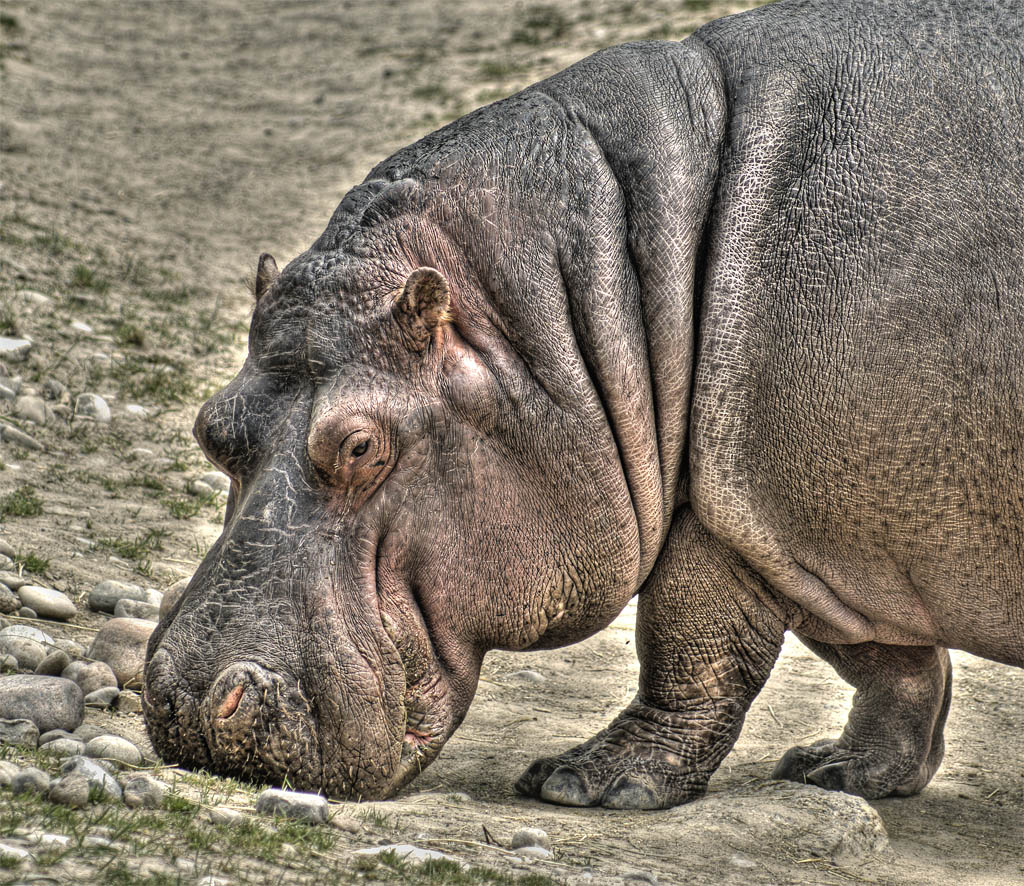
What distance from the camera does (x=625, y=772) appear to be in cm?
396

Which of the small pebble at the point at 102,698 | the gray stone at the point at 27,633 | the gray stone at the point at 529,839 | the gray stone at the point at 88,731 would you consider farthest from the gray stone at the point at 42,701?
the gray stone at the point at 529,839

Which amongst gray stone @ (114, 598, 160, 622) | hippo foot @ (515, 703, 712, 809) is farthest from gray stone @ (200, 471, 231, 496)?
hippo foot @ (515, 703, 712, 809)

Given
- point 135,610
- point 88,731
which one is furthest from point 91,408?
point 88,731

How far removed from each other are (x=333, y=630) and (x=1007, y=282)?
6.46 feet

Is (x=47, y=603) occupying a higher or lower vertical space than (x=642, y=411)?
lower

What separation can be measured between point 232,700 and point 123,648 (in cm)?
114

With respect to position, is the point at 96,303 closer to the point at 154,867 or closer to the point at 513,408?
the point at 513,408

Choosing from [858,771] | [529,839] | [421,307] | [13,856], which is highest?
[421,307]

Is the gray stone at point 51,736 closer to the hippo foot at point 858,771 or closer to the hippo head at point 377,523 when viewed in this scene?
the hippo head at point 377,523

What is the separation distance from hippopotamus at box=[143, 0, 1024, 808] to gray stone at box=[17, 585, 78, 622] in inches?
48.5

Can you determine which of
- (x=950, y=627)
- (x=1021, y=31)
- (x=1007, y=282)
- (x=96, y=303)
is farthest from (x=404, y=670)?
(x=96, y=303)

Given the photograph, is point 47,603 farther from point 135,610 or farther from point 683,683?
point 683,683

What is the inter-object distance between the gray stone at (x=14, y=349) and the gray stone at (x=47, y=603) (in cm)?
266

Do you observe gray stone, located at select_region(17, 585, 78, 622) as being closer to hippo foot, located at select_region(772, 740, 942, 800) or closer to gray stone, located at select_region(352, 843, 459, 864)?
gray stone, located at select_region(352, 843, 459, 864)
